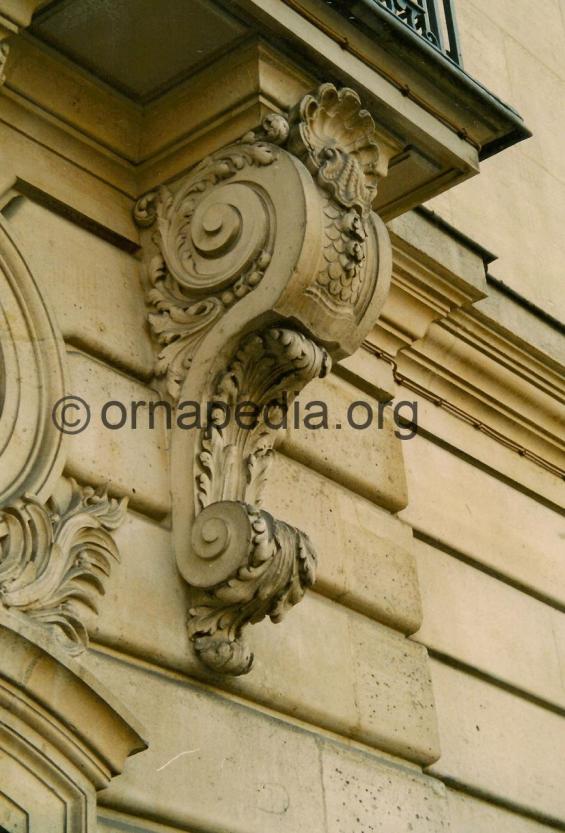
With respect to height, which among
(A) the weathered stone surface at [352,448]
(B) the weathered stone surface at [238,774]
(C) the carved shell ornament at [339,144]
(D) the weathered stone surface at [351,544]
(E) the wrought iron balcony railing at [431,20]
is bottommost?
(B) the weathered stone surface at [238,774]

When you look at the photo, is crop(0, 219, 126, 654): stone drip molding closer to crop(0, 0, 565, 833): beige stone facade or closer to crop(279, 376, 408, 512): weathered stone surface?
crop(0, 0, 565, 833): beige stone facade

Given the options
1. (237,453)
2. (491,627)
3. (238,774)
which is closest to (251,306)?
(237,453)

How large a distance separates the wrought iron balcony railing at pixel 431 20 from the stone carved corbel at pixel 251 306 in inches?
33.6

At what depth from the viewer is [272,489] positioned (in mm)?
5773

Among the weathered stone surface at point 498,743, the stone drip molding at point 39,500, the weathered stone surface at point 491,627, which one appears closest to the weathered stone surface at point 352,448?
the weathered stone surface at point 491,627

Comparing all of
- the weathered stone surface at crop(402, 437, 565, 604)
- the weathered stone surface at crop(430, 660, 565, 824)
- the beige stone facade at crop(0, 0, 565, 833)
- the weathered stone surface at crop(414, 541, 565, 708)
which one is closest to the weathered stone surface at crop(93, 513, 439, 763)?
the beige stone facade at crop(0, 0, 565, 833)

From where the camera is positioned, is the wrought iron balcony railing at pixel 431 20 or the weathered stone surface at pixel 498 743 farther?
the wrought iron balcony railing at pixel 431 20

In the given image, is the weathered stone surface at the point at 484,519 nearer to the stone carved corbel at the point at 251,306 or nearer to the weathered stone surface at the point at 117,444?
the stone carved corbel at the point at 251,306

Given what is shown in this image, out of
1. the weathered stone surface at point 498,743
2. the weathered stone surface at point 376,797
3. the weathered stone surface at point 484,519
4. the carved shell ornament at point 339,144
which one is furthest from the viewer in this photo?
the weathered stone surface at point 484,519

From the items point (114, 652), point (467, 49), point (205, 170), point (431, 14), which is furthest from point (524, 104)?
point (114, 652)

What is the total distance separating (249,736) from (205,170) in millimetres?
1851

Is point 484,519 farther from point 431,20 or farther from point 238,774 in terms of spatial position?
point 238,774

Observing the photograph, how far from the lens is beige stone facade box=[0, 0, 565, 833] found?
16.0 feet

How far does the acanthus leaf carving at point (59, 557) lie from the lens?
471 centimetres
